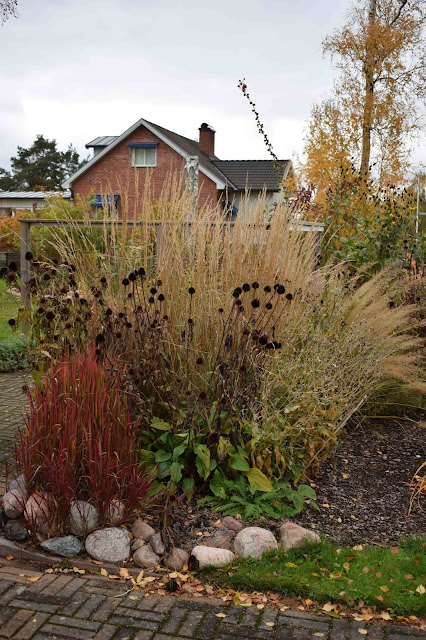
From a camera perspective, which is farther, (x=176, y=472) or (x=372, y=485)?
(x=372, y=485)

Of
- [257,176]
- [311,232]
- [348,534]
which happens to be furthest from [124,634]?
[257,176]

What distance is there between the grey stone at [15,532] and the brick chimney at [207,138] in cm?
2799

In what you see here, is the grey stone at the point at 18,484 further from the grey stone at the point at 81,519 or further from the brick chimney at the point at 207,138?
the brick chimney at the point at 207,138

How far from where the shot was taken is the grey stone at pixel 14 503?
3.26 metres

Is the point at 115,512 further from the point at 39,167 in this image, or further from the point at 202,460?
the point at 39,167

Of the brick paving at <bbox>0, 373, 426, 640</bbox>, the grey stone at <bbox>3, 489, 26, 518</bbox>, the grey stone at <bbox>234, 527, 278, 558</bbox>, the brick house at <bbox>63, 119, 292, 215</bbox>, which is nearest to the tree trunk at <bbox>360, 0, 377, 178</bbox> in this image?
the brick house at <bbox>63, 119, 292, 215</bbox>

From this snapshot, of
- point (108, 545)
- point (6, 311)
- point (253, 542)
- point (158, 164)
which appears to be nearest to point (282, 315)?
point (253, 542)

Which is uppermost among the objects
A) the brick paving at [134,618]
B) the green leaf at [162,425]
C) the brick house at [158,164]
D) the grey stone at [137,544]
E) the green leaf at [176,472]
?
the brick house at [158,164]

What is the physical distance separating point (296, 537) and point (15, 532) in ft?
4.74

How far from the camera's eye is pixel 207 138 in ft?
98.3

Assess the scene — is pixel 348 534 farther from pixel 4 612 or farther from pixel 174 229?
pixel 174 229

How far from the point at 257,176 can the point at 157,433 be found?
81.7ft

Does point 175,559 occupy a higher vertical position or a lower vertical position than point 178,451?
lower

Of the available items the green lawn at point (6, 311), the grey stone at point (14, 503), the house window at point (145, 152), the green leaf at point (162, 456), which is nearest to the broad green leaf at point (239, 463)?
the green leaf at point (162, 456)
